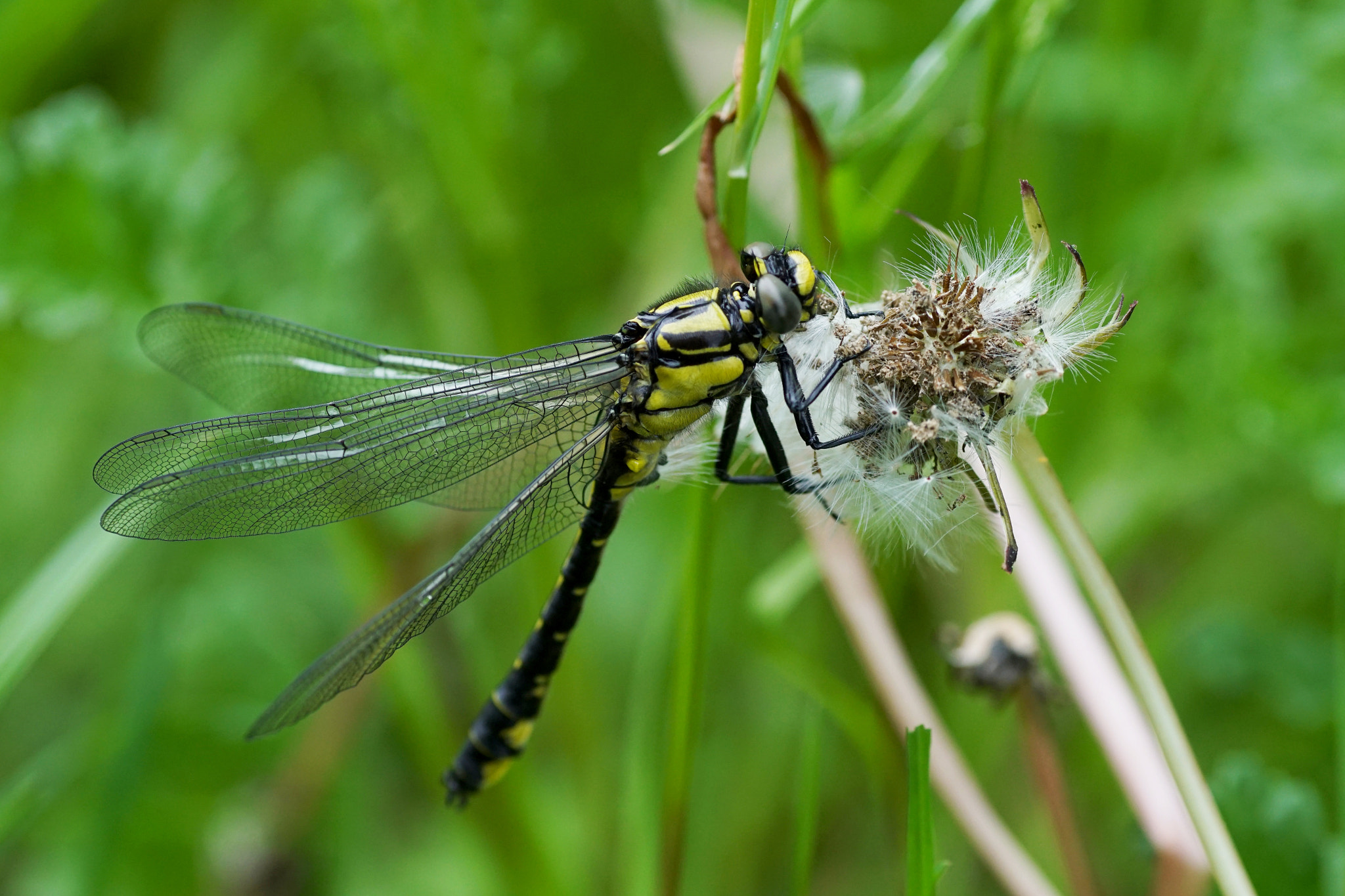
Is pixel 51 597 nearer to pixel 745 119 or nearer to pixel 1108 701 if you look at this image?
pixel 745 119

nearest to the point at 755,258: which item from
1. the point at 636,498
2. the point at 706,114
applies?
the point at 706,114

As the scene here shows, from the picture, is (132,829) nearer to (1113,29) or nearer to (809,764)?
(809,764)

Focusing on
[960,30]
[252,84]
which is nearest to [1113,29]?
[960,30]

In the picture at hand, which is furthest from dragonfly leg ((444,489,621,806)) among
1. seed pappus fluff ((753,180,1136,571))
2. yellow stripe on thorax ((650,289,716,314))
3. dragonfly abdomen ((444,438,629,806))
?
seed pappus fluff ((753,180,1136,571))

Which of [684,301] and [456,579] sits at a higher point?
[684,301]

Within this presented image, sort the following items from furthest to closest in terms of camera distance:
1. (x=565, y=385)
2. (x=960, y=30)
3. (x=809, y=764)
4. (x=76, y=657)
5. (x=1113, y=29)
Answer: (x=76, y=657) < (x=1113, y=29) < (x=565, y=385) < (x=809, y=764) < (x=960, y=30)

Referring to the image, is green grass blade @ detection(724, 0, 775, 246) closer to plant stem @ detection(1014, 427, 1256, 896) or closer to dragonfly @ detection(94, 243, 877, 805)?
dragonfly @ detection(94, 243, 877, 805)

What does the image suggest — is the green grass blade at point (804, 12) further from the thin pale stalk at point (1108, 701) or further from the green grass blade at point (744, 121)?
the thin pale stalk at point (1108, 701)
